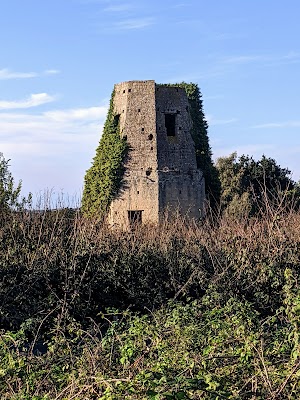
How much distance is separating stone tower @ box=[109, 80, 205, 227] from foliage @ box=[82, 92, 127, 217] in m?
0.28

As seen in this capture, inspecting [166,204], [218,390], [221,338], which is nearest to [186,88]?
[166,204]

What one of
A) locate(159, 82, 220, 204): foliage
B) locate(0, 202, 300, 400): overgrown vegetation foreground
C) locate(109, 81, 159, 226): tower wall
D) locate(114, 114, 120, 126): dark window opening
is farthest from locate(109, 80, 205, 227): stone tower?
locate(0, 202, 300, 400): overgrown vegetation foreground

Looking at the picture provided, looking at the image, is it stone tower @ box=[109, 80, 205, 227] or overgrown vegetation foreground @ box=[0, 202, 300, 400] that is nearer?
overgrown vegetation foreground @ box=[0, 202, 300, 400]

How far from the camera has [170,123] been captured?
28.8 metres

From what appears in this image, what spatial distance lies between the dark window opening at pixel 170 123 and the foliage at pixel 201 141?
0.84m

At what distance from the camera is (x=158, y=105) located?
27.9 metres

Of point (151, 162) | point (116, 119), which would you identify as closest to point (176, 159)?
point (151, 162)

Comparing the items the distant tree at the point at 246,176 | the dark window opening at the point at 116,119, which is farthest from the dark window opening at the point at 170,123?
the distant tree at the point at 246,176

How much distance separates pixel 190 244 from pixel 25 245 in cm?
365

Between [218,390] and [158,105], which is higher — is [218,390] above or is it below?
below

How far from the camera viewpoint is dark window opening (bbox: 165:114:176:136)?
93.9ft

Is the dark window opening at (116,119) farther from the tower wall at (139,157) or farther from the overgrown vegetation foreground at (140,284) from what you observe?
the overgrown vegetation foreground at (140,284)

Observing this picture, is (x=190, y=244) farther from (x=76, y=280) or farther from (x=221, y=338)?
(x=221, y=338)

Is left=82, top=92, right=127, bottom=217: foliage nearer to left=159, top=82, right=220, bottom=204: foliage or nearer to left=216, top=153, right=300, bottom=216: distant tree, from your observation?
left=159, top=82, right=220, bottom=204: foliage
